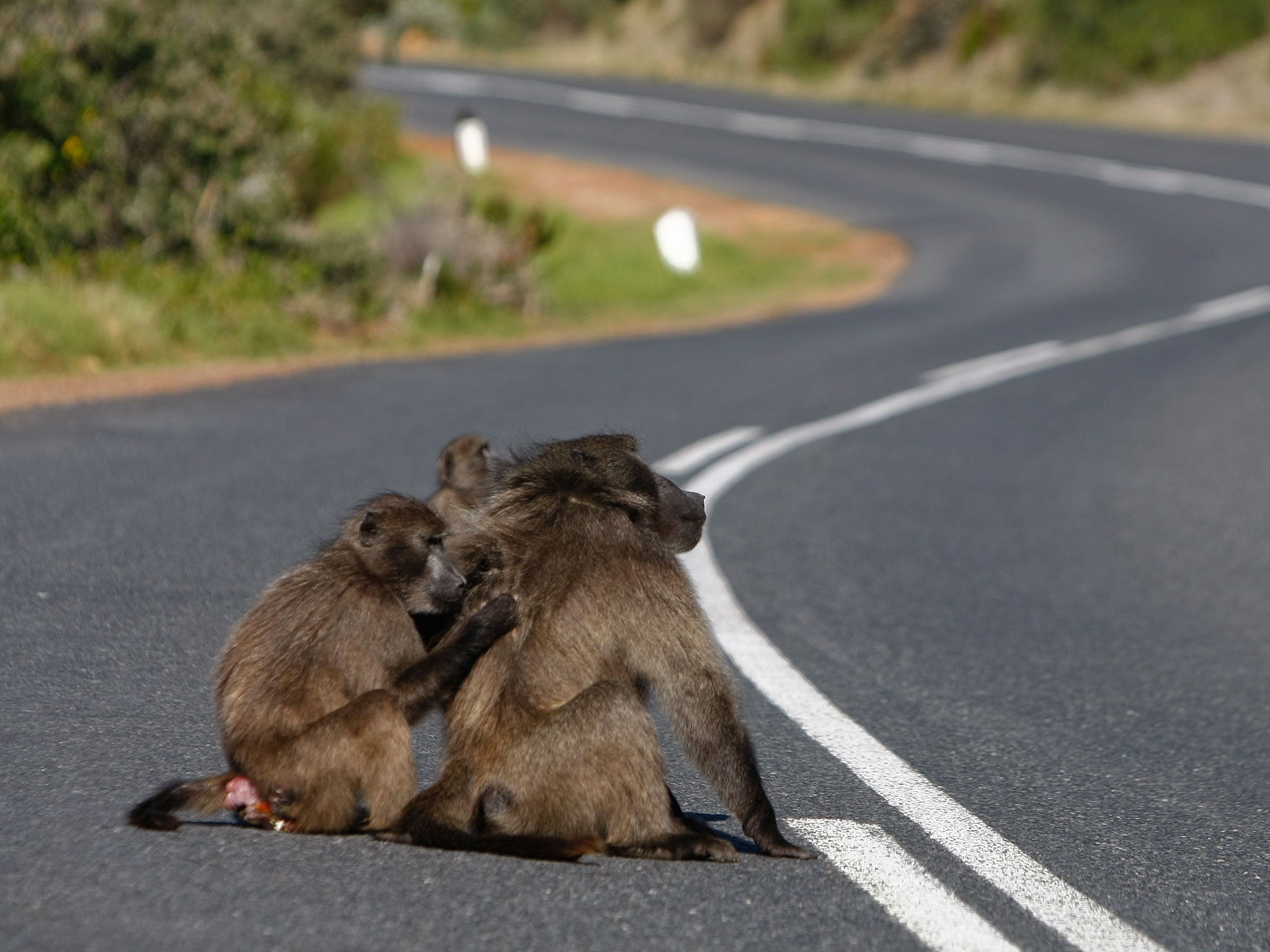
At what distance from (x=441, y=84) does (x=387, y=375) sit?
116 feet

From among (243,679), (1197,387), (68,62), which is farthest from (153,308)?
(243,679)

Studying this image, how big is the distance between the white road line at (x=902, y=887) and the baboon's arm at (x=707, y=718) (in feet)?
1.14

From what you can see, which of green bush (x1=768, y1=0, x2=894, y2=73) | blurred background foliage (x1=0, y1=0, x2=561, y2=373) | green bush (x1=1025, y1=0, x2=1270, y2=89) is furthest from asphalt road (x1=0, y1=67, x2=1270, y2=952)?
green bush (x1=768, y1=0, x2=894, y2=73)

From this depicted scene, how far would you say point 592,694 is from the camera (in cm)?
429

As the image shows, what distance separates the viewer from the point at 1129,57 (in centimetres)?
5028

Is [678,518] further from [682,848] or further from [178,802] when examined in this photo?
[178,802]

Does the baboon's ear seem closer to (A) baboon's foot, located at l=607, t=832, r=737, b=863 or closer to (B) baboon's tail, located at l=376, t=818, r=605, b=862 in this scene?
Result: (B) baboon's tail, located at l=376, t=818, r=605, b=862

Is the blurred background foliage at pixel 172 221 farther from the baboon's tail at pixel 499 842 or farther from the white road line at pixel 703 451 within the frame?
the baboon's tail at pixel 499 842

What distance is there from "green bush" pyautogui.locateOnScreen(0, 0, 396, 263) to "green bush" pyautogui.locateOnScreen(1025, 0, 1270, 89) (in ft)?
117

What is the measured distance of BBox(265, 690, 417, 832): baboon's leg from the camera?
4.31m

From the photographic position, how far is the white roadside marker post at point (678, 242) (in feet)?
87.5

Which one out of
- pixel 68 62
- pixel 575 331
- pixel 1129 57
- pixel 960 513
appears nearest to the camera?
pixel 960 513

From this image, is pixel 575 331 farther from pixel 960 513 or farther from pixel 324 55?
pixel 324 55

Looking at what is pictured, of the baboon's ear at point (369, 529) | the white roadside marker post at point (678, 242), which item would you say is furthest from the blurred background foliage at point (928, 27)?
the baboon's ear at point (369, 529)
